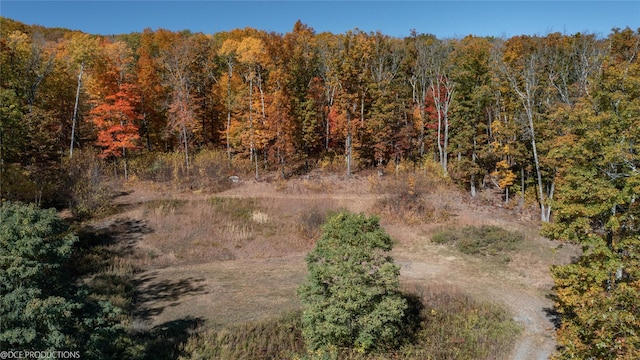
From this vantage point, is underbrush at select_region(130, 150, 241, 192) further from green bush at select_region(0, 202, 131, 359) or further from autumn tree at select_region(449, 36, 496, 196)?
green bush at select_region(0, 202, 131, 359)

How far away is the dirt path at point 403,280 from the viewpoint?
786 inches

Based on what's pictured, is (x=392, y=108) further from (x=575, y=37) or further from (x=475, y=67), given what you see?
(x=575, y=37)

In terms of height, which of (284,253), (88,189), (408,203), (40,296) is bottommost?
(284,253)

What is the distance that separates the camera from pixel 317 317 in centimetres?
1584

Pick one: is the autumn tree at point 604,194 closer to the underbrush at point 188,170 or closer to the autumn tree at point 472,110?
the autumn tree at point 472,110

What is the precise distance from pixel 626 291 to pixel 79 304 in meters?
15.3

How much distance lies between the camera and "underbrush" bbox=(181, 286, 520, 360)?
54.3 ft

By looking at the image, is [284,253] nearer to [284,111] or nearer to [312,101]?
[284,111]

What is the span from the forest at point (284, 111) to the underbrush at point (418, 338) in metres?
11.8

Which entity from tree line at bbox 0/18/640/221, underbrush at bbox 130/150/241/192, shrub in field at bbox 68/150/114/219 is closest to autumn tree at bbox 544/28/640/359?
tree line at bbox 0/18/640/221

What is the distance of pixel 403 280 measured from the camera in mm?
24672

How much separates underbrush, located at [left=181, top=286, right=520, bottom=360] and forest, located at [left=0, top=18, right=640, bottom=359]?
463 inches

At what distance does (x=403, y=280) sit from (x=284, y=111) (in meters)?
22.2

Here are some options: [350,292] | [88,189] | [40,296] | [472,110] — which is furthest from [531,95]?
[88,189]
